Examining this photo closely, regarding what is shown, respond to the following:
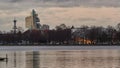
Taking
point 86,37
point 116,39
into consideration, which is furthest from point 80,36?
point 116,39

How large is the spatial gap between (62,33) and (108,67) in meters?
137

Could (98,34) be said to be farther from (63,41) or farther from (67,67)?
(67,67)

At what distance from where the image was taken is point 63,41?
7318 inches

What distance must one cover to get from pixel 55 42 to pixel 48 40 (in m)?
2.89

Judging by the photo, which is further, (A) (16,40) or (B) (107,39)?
(A) (16,40)

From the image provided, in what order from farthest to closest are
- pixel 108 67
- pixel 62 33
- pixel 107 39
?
pixel 62 33 → pixel 107 39 → pixel 108 67

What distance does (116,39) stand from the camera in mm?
180500

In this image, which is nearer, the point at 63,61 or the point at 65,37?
the point at 63,61

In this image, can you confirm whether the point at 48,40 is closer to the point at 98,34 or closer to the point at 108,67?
the point at 98,34

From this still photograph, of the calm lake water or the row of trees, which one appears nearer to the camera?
the calm lake water

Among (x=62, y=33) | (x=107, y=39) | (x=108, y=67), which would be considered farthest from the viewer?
(x=62, y=33)

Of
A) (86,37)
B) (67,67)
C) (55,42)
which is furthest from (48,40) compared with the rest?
(67,67)

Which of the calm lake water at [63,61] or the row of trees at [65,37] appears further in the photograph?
the row of trees at [65,37]

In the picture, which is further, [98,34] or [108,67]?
[98,34]
